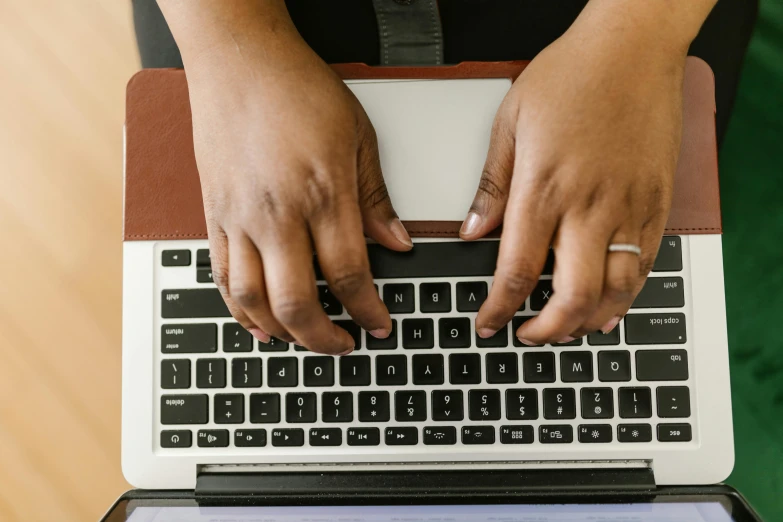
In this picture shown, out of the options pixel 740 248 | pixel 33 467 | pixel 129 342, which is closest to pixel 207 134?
pixel 129 342

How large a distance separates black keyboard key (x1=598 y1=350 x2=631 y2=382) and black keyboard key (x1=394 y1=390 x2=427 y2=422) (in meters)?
0.14

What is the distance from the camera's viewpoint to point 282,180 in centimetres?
34

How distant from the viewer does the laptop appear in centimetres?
40

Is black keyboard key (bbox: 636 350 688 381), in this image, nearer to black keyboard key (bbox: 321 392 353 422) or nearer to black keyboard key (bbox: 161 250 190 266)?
black keyboard key (bbox: 321 392 353 422)

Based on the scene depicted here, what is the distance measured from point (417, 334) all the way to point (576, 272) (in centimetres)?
13

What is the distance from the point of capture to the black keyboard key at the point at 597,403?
40cm

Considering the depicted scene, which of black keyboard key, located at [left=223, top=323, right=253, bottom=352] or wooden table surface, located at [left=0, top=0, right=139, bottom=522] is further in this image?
wooden table surface, located at [left=0, top=0, right=139, bottom=522]

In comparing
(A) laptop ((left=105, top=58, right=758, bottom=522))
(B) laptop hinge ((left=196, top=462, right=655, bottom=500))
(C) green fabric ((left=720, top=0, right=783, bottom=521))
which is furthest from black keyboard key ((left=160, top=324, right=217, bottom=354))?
(C) green fabric ((left=720, top=0, right=783, bottom=521))

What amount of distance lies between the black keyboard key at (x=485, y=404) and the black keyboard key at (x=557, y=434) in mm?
39

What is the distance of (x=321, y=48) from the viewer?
1.55 ft

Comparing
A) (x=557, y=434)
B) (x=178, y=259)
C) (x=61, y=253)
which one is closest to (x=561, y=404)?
(x=557, y=434)

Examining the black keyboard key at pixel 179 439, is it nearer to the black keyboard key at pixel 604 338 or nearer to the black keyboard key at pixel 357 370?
the black keyboard key at pixel 357 370

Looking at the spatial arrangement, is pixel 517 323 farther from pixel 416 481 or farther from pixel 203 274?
pixel 203 274

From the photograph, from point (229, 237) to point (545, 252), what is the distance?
23cm
